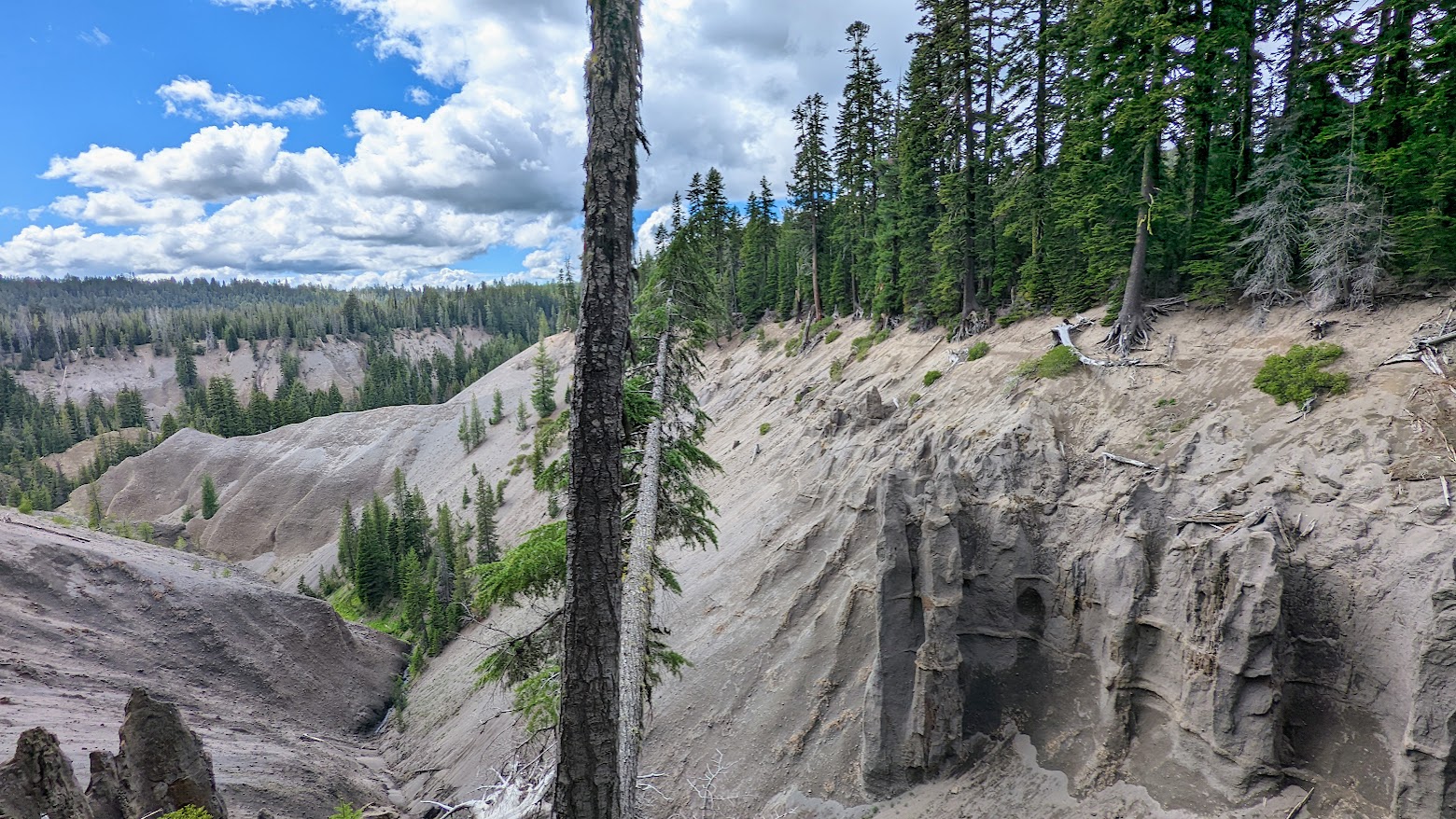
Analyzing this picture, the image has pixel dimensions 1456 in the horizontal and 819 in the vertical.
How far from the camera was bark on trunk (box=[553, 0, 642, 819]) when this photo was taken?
444cm

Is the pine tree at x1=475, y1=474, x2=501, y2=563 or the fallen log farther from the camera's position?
the pine tree at x1=475, y1=474, x2=501, y2=563

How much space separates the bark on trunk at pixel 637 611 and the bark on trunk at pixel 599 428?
0.45 meters

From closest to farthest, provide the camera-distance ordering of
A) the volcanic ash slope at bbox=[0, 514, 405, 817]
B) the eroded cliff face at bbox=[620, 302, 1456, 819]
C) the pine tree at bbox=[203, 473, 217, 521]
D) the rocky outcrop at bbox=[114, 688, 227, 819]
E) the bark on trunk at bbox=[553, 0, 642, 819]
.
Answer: the bark on trunk at bbox=[553, 0, 642, 819], the eroded cliff face at bbox=[620, 302, 1456, 819], the rocky outcrop at bbox=[114, 688, 227, 819], the volcanic ash slope at bbox=[0, 514, 405, 817], the pine tree at bbox=[203, 473, 217, 521]

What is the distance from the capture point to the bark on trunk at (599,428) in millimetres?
4438

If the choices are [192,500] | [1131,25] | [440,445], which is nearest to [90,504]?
[192,500]

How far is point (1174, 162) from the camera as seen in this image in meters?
21.6

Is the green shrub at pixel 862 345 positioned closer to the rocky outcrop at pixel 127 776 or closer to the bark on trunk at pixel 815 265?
the bark on trunk at pixel 815 265

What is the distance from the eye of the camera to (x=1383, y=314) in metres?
12.9

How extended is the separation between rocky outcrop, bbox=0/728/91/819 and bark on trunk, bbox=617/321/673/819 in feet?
25.1

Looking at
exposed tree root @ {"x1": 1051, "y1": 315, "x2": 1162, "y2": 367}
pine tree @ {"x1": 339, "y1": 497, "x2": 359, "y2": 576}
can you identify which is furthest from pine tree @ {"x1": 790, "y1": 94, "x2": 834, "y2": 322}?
pine tree @ {"x1": 339, "y1": 497, "x2": 359, "y2": 576}

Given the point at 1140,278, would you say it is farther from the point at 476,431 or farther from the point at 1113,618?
the point at 476,431

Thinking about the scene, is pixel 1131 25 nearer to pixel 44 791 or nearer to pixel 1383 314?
pixel 1383 314

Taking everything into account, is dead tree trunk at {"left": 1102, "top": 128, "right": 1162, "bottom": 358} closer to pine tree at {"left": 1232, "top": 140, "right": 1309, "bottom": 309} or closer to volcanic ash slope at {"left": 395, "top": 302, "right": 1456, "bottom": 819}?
volcanic ash slope at {"left": 395, "top": 302, "right": 1456, "bottom": 819}

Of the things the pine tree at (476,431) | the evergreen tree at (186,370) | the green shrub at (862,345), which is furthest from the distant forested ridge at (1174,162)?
the evergreen tree at (186,370)
